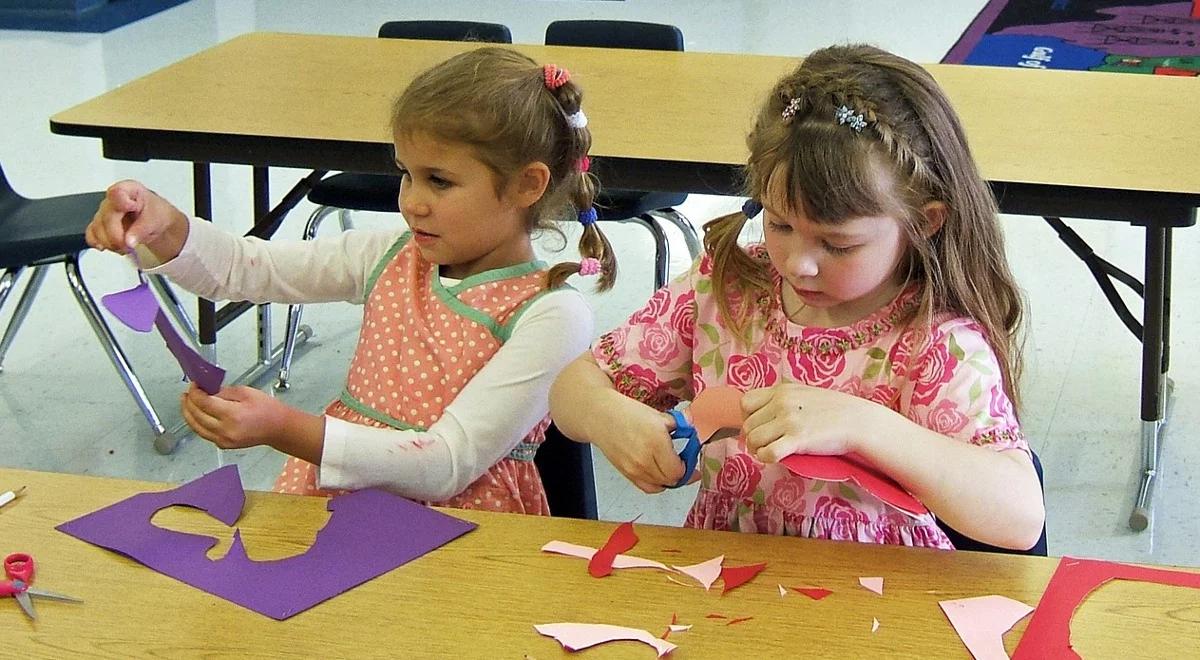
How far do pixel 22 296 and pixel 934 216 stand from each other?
2.28 metres

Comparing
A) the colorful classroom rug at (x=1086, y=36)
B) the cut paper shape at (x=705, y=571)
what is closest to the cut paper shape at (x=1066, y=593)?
the cut paper shape at (x=705, y=571)

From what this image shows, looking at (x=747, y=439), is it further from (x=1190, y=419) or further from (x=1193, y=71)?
(x=1193, y=71)

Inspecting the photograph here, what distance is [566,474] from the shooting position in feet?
5.50

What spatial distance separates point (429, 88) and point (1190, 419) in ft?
6.72

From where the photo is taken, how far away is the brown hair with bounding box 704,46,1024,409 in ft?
4.18

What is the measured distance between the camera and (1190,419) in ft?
9.93

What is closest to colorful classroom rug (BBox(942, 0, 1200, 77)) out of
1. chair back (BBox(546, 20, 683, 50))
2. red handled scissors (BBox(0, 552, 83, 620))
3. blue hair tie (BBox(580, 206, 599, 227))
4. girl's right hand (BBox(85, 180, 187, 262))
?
chair back (BBox(546, 20, 683, 50))

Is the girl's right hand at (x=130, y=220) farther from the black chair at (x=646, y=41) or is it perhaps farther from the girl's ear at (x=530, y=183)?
the black chair at (x=646, y=41)

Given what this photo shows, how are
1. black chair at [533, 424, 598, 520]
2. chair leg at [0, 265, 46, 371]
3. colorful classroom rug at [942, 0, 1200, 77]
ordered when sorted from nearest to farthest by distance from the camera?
black chair at [533, 424, 598, 520]
chair leg at [0, 265, 46, 371]
colorful classroom rug at [942, 0, 1200, 77]

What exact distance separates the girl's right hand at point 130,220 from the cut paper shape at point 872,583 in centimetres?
83

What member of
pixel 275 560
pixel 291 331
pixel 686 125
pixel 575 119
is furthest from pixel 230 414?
pixel 291 331

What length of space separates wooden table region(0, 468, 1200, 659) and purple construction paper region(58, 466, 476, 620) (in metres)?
0.01

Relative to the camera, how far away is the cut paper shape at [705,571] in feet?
3.71

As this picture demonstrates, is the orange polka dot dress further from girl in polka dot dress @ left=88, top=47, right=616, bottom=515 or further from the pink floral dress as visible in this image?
the pink floral dress
